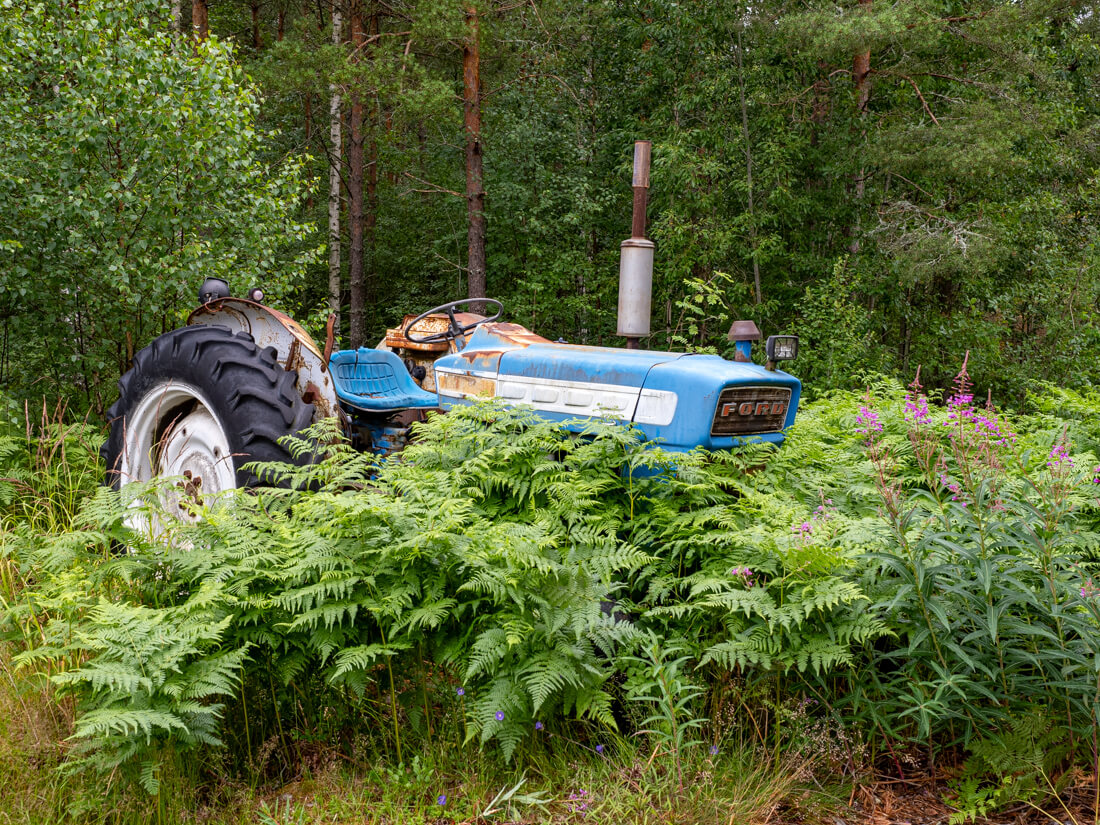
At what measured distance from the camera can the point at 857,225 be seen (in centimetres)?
1248

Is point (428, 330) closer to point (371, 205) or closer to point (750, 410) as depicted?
point (750, 410)

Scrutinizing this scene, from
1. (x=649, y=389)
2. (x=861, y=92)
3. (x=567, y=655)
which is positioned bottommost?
(x=567, y=655)

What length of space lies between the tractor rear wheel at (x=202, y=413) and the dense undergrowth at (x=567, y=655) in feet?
2.08

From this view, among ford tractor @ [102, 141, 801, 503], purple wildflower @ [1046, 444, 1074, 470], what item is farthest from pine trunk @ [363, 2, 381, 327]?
purple wildflower @ [1046, 444, 1074, 470]

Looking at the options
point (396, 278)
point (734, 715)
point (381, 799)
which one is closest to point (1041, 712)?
point (734, 715)

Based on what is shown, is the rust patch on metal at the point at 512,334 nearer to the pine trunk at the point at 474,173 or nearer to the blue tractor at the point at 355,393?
the blue tractor at the point at 355,393

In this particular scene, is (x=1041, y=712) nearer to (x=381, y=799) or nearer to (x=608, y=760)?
(x=608, y=760)

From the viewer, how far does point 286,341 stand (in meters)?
4.23

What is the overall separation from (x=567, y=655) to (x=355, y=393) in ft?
9.21

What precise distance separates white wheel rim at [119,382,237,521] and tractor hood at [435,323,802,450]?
1.31 metres

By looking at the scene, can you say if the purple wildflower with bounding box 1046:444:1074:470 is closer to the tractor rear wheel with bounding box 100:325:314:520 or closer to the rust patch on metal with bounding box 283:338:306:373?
the tractor rear wheel with bounding box 100:325:314:520

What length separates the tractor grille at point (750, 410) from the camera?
11.8ft

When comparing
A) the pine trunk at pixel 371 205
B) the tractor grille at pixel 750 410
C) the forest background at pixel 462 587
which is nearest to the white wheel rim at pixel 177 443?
the forest background at pixel 462 587

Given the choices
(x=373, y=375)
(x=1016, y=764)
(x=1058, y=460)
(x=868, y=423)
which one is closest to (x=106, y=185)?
(x=373, y=375)
